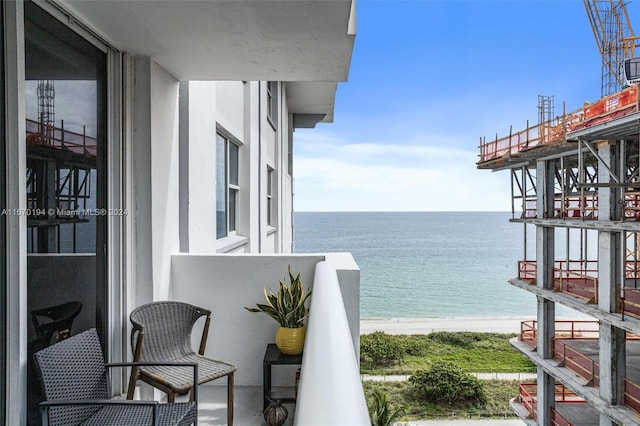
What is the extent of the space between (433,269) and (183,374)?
48.6 metres

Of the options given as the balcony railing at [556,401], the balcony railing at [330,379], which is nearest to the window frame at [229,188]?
the balcony railing at [330,379]

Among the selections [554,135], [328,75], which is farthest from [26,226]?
[554,135]

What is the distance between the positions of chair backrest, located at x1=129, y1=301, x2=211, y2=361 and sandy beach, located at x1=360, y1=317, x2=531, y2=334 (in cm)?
2156

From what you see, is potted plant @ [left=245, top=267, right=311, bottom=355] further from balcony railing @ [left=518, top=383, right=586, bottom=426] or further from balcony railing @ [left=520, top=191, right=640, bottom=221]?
balcony railing @ [left=518, top=383, right=586, bottom=426]

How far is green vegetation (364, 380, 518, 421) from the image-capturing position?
13.0 m

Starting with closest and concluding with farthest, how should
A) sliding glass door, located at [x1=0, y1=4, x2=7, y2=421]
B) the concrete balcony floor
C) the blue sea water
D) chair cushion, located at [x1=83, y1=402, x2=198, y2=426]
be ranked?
sliding glass door, located at [x1=0, y1=4, x2=7, y2=421], chair cushion, located at [x1=83, y1=402, x2=198, y2=426], the concrete balcony floor, the blue sea water

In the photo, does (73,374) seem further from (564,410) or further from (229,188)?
(564,410)

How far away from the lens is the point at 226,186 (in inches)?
237

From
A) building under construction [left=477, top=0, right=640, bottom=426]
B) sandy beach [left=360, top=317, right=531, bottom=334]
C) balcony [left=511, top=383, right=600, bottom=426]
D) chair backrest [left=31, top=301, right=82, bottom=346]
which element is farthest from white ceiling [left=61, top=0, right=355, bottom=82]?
sandy beach [left=360, top=317, right=531, bottom=334]

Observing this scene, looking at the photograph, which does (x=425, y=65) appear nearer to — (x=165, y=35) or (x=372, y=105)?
(x=372, y=105)

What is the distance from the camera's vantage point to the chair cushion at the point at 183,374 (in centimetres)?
251

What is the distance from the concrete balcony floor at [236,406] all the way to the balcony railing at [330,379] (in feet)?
6.55

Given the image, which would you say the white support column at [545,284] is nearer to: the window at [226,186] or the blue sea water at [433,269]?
the window at [226,186]

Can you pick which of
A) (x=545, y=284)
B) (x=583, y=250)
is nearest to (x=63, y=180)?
(x=545, y=284)
